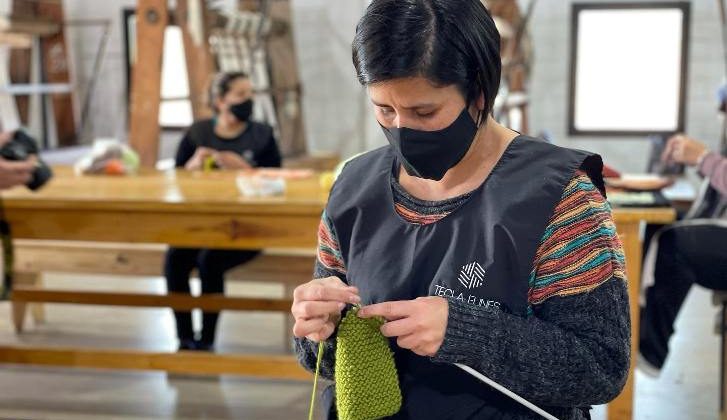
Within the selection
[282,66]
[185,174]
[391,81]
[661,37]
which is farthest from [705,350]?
[282,66]

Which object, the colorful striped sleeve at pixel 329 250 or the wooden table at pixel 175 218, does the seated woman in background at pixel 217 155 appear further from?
the colorful striped sleeve at pixel 329 250

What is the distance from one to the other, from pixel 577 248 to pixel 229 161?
9.84 feet

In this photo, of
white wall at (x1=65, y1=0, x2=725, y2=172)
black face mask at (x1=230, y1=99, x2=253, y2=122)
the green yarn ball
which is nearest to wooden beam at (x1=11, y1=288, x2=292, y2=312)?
black face mask at (x1=230, y1=99, x2=253, y2=122)

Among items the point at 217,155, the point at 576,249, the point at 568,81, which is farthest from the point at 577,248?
the point at 568,81

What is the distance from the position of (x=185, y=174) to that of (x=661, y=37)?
508 centimetres

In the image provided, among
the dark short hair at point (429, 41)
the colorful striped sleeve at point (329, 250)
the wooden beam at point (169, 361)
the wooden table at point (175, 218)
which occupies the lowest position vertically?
the wooden beam at point (169, 361)

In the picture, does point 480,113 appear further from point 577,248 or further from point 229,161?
point 229,161

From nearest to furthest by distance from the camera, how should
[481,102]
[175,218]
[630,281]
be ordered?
[481,102] → [630,281] → [175,218]

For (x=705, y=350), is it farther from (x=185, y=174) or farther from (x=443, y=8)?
(x=443, y=8)

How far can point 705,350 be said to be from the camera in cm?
422

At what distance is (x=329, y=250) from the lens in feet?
4.94

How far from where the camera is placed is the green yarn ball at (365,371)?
1.33 metres

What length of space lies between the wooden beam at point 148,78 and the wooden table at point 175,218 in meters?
1.49

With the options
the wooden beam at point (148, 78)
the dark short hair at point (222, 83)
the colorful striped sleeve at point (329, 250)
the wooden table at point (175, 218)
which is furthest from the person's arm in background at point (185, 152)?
the colorful striped sleeve at point (329, 250)
